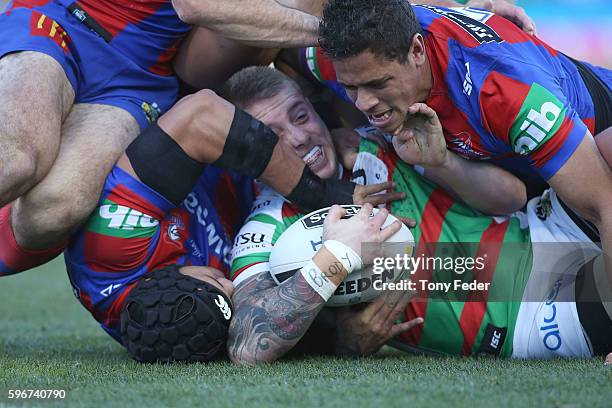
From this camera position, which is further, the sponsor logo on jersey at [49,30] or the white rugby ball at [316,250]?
the sponsor logo on jersey at [49,30]

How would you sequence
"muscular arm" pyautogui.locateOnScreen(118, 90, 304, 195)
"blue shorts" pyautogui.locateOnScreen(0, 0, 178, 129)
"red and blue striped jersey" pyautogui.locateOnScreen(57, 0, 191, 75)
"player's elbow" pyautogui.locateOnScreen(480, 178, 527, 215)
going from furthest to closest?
1. "red and blue striped jersey" pyautogui.locateOnScreen(57, 0, 191, 75)
2. "blue shorts" pyautogui.locateOnScreen(0, 0, 178, 129)
3. "player's elbow" pyautogui.locateOnScreen(480, 178, 527, 215)
4. "muscular arm" pyautogui.locateOnScreen(118, 90, 304, 195)

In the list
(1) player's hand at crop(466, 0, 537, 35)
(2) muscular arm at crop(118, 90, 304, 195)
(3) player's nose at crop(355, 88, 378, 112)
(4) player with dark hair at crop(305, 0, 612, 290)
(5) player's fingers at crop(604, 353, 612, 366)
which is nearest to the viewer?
(5) player's fingers at crop(604, 353, 612, 366)

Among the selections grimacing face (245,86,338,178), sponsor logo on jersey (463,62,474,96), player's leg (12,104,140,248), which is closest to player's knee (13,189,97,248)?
player's leg (12,104,140,248)

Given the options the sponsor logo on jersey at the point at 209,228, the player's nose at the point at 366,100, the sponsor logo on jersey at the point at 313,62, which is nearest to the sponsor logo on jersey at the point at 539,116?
the player's nose at the point at 366,100

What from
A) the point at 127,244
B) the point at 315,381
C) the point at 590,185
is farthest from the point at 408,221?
the point at 127,244

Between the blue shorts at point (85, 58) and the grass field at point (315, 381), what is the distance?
1.34 meters

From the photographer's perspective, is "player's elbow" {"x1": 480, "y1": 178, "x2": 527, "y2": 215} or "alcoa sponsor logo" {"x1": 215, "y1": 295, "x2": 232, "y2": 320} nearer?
"alcoa sponsor logo" {"x1": 215, "y1": 295, "x2": 232, "y2": 320}

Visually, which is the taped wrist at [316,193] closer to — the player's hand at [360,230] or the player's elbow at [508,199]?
the player's hand at [360,230]

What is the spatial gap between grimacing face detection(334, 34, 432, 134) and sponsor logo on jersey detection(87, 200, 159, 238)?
114cm

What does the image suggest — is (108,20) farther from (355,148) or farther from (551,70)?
(551,70)

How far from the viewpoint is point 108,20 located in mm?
4770

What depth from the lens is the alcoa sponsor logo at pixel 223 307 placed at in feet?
13.0

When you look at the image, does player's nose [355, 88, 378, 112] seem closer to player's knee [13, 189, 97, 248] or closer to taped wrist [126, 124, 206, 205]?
taped wrist [126, 124, 206, 205]

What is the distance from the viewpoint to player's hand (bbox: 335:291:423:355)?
4.09 m
